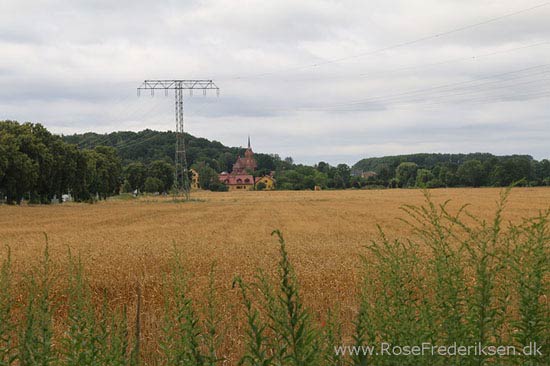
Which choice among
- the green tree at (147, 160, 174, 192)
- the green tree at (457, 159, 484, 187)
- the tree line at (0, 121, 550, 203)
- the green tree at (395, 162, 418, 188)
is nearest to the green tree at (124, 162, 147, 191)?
the tree line at (0, 121, 550, 203)

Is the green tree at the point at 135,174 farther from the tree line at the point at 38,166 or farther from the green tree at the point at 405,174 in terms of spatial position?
the green tree at the point at 405,174

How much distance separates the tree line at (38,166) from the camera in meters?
72.8

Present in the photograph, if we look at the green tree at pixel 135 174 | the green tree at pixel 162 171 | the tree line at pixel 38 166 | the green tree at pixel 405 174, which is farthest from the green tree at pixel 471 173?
the tree line at pixel 38 166

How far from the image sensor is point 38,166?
3044 inches

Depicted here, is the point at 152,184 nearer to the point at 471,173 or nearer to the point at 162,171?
the point at 162,171

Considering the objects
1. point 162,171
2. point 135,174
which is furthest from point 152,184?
point 135,174

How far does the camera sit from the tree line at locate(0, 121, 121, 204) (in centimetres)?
7275

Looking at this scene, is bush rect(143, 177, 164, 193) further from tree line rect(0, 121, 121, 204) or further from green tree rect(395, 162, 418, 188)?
green tree rect(395, 162, 418, 188)

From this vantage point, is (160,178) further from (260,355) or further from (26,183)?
(260,355)

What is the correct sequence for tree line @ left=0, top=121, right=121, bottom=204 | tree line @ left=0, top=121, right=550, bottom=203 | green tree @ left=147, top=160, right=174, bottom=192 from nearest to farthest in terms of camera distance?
1. tree line @ left=0, top=121, right=121, bottom=204
2. tree line @ left=0, top=121, right=550, bottom=203
3. green tree @ left=147, top=160, right=174, bottom=192

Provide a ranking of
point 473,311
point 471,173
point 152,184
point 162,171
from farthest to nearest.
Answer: point 162,171 → point 152,184 → point 471,173 → point 473,311

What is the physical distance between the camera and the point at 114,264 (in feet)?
65.3

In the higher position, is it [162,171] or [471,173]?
[162,171]

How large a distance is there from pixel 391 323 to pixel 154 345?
590 cm
